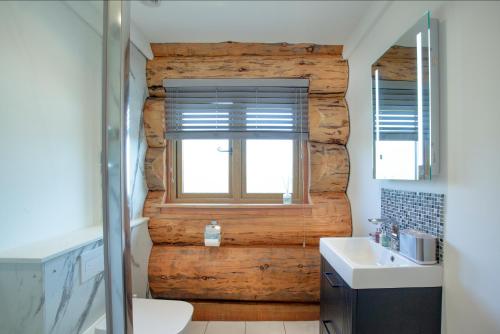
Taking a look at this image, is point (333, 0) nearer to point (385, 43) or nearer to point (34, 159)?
point (385, 43)

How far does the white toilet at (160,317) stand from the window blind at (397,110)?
158 centimetres

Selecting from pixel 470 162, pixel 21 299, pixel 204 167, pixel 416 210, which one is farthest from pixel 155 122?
pixel 470 162

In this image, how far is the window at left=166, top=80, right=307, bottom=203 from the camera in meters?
2.15

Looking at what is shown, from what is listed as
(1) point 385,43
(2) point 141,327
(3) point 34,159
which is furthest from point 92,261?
(1) point 385,43

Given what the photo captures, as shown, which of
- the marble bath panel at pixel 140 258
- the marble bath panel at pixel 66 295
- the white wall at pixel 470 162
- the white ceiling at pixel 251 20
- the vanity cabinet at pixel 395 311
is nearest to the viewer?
the marble bath panel at pixel 66 295

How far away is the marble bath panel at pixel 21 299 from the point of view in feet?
2.59

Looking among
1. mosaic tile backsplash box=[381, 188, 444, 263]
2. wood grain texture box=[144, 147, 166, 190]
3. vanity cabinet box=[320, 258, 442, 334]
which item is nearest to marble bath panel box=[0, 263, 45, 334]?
vanity cabinet box=[320, 258, 442, 334]

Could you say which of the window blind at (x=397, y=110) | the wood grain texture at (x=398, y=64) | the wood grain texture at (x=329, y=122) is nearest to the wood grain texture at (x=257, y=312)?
the wood grain texture at (x=329, y=122)

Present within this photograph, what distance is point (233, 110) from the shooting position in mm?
2154

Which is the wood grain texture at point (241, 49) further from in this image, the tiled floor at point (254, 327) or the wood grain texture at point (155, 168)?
the tiled floor at point (254, 327)

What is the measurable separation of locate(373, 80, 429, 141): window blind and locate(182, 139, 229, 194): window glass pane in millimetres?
1255

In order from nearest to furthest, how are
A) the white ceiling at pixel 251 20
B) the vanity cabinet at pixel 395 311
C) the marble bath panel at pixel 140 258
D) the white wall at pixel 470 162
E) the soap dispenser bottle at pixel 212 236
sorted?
1. the white wall at pixel 470 162
2. the vanity cabinet at pixel 395 311
3. the white ceiling at pixel 251 20
4. the marble bath panel at pixel 140 258
5. the soap dispenser bottle at pixel 212 236

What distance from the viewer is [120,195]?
518 millimetres

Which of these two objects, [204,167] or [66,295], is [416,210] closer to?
[66,295]
